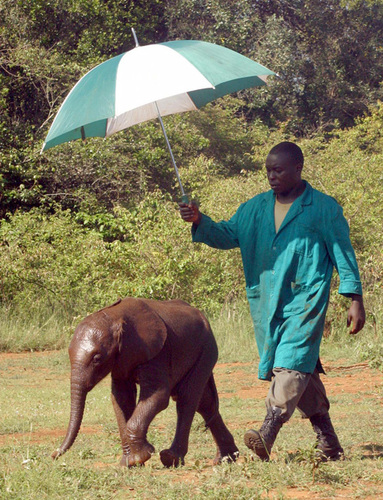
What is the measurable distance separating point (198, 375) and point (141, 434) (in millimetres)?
615

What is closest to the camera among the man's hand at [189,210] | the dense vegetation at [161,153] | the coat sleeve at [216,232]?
the man's hand at [189,210]

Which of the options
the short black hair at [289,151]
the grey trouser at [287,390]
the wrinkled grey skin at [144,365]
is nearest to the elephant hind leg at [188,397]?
the wrinkled grey skin at [144,365]

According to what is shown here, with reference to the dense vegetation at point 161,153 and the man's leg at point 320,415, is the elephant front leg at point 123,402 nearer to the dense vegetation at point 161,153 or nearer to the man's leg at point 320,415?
the man's leg at point 320,415

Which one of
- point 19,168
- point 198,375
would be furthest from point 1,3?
point 198,375

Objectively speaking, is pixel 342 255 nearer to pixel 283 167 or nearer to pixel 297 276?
pixel 297 276

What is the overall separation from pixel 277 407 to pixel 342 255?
0.99m

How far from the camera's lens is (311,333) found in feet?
15.7

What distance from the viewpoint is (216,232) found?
17.1 feet

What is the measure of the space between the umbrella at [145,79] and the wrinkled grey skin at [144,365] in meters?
0.85

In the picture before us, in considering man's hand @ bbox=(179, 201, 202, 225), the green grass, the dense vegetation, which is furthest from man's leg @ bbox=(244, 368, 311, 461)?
the dense vegetation

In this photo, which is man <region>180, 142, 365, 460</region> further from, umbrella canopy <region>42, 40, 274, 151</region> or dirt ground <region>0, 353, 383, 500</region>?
dirt ground <region>0, 353, 383, 500</region>

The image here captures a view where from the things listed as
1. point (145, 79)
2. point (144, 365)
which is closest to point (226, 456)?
point (144, 365)

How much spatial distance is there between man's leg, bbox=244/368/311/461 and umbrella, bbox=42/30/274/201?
4.30 ft

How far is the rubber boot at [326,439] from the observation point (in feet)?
16.3
